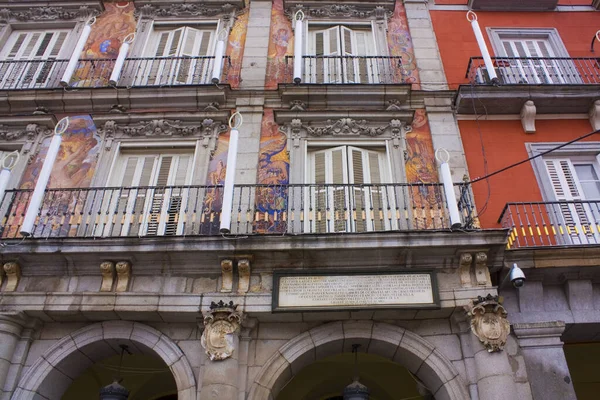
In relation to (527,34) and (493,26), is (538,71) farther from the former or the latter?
(493,26)

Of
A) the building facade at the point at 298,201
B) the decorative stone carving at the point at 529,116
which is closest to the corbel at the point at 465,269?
the building facade at the point at 298,201

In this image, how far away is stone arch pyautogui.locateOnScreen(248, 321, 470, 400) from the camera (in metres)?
6.86

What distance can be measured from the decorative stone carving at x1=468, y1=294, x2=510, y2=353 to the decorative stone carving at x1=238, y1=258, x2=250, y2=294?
124 inches

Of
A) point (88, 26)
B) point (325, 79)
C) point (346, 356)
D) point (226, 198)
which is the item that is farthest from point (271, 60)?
point (346, 356)

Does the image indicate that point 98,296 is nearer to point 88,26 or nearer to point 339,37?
point 88,26

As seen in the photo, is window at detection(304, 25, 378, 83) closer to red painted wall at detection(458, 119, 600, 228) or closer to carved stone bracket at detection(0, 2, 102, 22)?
red painted wall at detection(458, 119, 600, 228)

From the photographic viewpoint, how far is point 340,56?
10562 mm

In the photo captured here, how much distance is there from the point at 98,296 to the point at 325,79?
613 centimetres

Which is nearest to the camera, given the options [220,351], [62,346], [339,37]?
[220,351]

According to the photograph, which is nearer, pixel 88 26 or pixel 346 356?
pixel 346 356

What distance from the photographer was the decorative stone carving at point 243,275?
7254 mm

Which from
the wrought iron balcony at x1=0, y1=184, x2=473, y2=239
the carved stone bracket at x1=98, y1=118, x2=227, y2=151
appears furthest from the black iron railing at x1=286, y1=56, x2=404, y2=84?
the wrought iron balcony at x1=0, y1=184, x2=473, y2=239

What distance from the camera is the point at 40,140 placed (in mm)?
9836

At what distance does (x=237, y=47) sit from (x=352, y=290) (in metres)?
6.59
